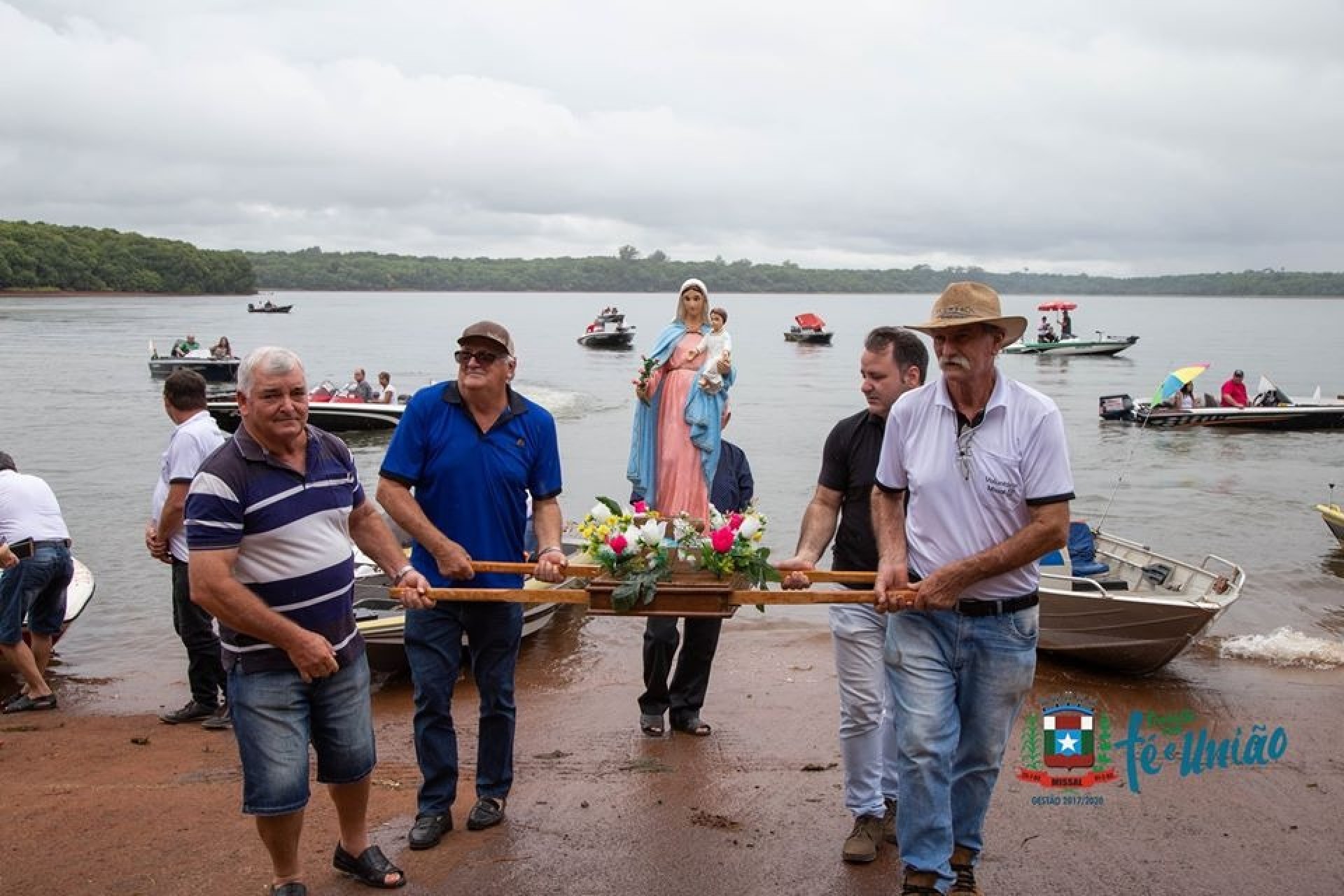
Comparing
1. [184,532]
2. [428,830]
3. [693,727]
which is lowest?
[693,727]

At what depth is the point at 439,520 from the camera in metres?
5.30

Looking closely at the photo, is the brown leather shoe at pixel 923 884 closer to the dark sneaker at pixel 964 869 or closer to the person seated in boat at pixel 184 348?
the dark sneaker at pixel 964 869

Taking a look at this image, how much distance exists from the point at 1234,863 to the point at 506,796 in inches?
131

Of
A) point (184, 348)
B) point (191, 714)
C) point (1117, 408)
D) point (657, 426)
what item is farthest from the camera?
point (184, 348)

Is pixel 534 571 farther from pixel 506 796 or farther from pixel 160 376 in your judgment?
pixel 160 376

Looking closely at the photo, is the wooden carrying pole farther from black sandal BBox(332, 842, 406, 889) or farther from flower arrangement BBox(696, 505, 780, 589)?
black sandal BBox(332, 842, 406, 889)

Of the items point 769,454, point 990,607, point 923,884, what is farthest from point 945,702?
point 769,454

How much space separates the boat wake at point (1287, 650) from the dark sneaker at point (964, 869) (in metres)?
6.78

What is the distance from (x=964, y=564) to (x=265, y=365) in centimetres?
265

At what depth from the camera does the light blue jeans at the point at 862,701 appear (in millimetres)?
5188

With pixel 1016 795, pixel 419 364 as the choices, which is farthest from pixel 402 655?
pixel 419 364

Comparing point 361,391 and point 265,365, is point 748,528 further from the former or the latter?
point 361,391

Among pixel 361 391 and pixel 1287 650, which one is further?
pixel 361 391

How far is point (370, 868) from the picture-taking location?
481cm
